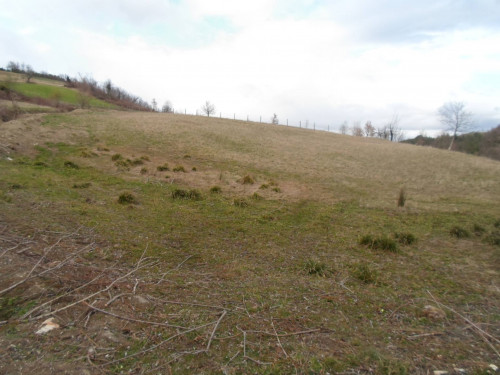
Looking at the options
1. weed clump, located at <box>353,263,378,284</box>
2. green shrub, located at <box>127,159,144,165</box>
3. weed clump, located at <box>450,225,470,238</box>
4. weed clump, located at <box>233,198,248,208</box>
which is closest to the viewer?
weed clump, located at <box>353,263,378,284</box>

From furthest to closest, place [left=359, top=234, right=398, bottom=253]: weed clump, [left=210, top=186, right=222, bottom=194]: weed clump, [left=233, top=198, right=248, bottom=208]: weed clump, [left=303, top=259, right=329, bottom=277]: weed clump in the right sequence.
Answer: [left=210, top=186, right=222, bottom=194]: weed clump, [left=233, top=198, right=248, bottom=208]: weed clump, [left=359, top=234, right=398, bottom=253]: weed clump, [left=303, top=259, right=329, bottom=277]: weed clump

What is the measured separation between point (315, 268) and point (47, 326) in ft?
15.2

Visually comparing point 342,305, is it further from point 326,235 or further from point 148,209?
point 148,209

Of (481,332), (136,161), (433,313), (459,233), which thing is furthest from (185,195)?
(459,233)

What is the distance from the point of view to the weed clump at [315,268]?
18.0 ft

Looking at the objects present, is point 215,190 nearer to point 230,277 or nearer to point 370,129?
point 230,277

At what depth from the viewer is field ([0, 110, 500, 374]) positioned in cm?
304

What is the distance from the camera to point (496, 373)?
2.95 metres

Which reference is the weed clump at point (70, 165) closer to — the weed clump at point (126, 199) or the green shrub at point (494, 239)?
the weed clump at point (126, 199)

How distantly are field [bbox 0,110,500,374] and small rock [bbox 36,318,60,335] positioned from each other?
7 cm

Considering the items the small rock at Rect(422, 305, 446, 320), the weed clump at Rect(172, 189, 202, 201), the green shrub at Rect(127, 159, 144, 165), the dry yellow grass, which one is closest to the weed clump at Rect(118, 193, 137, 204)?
the weed clump at Rect(172, 189, 202, 201)

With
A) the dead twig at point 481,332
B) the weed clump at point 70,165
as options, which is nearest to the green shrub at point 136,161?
the weed clump at point 70,165

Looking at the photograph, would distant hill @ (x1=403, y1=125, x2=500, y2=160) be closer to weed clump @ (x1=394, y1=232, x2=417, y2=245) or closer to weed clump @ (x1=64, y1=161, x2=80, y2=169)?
weed clump @ (x1=394, y1=232, x2=417, y2=245)

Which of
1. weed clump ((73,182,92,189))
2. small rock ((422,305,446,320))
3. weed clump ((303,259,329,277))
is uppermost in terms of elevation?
weed clump ((73,182,92,189))
